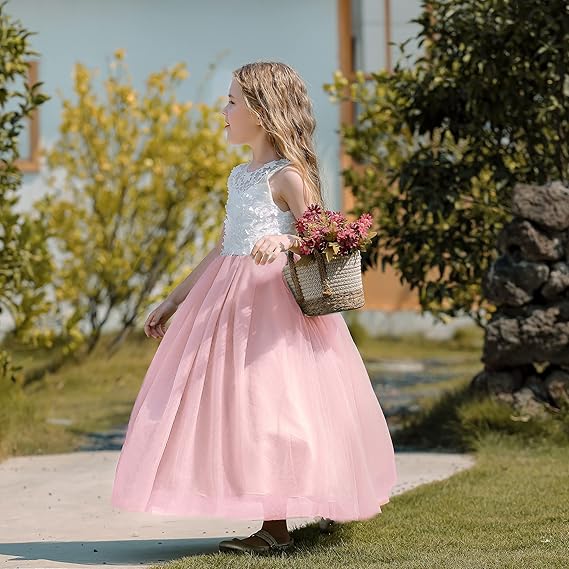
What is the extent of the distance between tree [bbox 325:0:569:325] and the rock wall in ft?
1.68

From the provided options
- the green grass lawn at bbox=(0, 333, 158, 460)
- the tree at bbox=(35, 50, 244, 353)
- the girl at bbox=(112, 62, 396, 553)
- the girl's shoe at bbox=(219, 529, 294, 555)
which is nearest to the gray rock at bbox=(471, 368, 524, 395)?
the green grass lawn at bbox=(0, 333, 158, 460)

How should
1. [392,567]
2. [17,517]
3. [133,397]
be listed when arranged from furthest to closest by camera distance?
[133,397] < [17,517] < [392,567]

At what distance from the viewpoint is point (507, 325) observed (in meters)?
6.91

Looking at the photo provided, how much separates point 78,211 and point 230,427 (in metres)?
6.43

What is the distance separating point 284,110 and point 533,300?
2960mm

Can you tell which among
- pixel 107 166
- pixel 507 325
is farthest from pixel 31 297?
pixel 507 325

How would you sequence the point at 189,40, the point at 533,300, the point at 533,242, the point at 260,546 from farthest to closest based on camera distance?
the point at 189,40, the point at 533,300, the point at 533,242, the point at 260,546

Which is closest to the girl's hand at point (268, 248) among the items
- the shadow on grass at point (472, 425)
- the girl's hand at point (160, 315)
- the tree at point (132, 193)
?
the girl's hand at point (160, 315)

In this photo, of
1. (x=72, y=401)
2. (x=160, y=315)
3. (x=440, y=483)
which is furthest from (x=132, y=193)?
(x=160, y=315)

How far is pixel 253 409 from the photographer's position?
4109mm

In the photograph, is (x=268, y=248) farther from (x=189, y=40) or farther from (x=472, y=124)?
(x=189, y=40)

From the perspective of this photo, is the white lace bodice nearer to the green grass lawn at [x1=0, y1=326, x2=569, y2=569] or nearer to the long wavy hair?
the long wavy hair

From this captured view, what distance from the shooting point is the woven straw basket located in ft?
13.4

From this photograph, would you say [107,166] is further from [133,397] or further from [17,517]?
[17,517]
